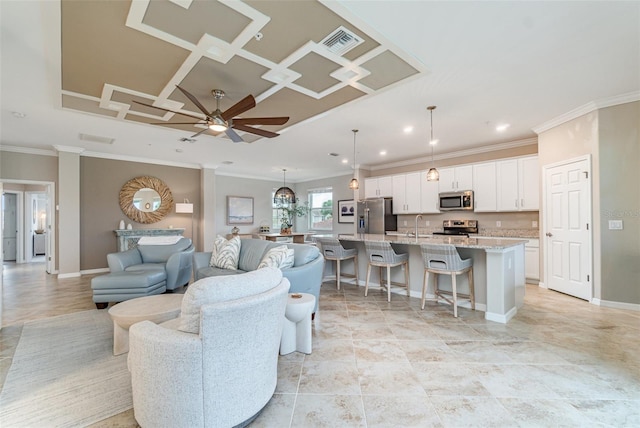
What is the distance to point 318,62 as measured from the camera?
2729 millimetres

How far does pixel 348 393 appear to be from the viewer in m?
1.96

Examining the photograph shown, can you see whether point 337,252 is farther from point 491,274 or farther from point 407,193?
point 407,193

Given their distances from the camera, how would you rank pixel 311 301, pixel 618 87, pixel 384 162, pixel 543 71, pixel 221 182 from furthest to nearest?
pixel 221 182 → pixel 384 162 → pixel 618 87 → pixel 543 71 → pixel 311 301

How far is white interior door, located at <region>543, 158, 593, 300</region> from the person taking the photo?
13.2ft

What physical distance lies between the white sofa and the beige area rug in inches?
20.9

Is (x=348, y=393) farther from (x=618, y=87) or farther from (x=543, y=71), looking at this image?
(x=618, y=87)

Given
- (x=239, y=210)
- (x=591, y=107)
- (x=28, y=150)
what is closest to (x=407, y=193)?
(x=591, y=107)

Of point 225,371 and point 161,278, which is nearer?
point 225,371

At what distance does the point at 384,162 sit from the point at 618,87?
439cm

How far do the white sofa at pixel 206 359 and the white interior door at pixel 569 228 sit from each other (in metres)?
4.72

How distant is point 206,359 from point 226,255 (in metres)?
2.81

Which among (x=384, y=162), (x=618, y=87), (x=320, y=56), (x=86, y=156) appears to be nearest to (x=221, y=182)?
(x=86, y=156)

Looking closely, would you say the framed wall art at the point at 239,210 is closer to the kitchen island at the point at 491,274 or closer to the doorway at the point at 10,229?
the doorway at the point at 10,229

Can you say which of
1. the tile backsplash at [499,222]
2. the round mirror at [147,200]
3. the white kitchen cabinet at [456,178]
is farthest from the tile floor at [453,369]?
the round mirror at [147,200]
